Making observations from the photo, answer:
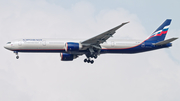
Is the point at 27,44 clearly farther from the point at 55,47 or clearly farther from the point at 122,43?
the point at 122,43

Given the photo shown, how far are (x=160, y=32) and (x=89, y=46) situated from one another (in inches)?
556

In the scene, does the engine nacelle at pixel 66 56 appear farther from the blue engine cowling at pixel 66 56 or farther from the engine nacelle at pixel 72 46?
the engine nacelle at pixel 72 46

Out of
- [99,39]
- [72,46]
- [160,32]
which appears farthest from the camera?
[160,32]

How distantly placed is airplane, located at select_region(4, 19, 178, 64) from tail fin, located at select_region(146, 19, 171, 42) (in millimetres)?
865

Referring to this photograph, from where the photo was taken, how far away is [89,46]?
2308 inches

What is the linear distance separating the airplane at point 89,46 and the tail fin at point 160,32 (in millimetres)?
865

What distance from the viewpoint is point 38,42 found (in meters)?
58.0

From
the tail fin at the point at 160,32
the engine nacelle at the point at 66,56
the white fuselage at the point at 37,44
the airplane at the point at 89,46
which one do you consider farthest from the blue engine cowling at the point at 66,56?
the tail fin at the point at 160,32

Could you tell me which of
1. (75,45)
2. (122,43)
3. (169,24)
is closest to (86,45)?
(75,45)

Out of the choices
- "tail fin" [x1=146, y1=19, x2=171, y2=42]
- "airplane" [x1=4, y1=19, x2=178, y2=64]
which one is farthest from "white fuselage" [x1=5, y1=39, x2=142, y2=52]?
"tail fin" [x1=146, y1=19, x2=171, y2=42]

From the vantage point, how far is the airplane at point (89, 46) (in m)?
57.6

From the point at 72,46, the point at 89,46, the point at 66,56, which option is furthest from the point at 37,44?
the point at 89,46

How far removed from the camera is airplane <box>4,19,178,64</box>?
189 ft

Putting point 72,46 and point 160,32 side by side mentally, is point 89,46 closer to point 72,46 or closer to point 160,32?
point 72,46
